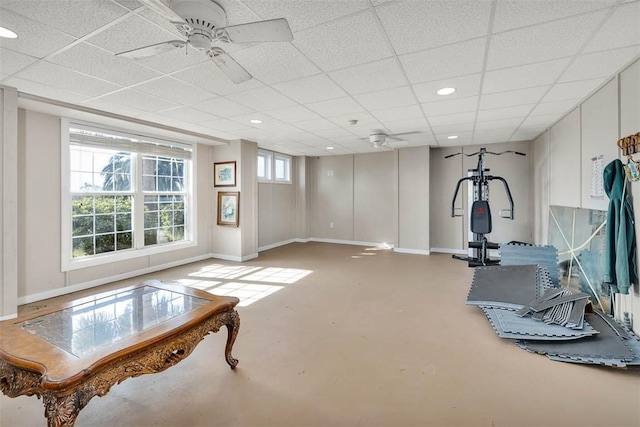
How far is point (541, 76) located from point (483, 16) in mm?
1420

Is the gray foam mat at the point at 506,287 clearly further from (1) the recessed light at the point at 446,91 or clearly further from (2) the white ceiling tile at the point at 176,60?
(2) the white ceiling tile at the point at 176,60

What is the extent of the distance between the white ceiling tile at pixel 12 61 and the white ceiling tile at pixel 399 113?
351 cm

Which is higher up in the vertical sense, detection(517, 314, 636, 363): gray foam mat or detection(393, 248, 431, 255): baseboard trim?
detection(393, 248, 431, 255): baseboard trim

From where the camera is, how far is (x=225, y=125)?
464 cm

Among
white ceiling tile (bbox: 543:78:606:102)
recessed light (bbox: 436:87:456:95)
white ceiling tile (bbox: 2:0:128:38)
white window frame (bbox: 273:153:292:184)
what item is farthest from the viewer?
white window frame (bbox: 273:153:292:184)

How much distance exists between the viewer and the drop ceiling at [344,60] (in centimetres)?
181

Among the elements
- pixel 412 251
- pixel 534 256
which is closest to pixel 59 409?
pixel 534 256

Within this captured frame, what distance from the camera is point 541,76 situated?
9.07ft

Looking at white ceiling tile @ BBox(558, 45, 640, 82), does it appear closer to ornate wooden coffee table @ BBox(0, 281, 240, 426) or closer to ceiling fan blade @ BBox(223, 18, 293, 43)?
ceiling fan blade @ BBox(223, 18, 293, 43)

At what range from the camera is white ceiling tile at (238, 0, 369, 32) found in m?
1.73

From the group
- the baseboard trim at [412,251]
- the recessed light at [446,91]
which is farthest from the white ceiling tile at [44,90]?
the baseboard trim at [412,251]

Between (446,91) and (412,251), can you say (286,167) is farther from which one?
(446,91)

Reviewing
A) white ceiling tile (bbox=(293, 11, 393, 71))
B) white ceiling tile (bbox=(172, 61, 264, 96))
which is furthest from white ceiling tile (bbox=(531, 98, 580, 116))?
white ceiling tile (bbox=(172, 61, 264, 96))

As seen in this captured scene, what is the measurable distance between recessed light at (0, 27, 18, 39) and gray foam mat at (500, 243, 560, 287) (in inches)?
212
